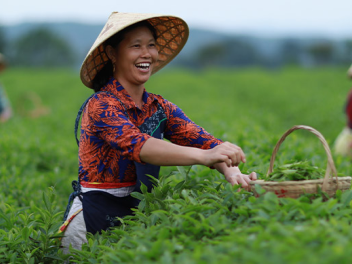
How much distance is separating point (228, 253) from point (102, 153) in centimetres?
150

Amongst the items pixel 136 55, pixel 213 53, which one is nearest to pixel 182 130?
pixel 136 55

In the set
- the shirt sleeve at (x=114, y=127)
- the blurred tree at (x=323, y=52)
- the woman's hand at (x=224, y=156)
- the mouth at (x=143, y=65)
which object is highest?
the blurred tree at (x=323, y=52)

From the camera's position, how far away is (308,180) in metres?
2.70

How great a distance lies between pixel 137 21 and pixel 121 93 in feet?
1.61

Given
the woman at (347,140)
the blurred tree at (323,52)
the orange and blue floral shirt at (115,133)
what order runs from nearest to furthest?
the orange and blue floral shirt at (115,133)
the woman at (347,140)
the blurred tree at (323,52)

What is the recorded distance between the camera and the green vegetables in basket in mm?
2758

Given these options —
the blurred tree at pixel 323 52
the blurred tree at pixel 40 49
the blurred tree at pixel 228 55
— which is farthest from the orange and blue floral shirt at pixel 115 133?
the blurred tree at pixel 228 55

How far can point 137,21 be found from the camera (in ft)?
10.4

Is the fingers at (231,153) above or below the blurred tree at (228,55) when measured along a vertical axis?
below

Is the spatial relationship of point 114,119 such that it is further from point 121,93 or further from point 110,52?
point 110,52

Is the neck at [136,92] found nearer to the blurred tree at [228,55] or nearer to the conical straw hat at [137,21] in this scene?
the conical straw hat at [137,21]

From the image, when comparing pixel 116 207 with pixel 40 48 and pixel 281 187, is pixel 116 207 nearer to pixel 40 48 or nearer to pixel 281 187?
pixel 281 187

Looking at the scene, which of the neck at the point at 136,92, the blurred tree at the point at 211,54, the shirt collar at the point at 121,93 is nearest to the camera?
the shirt collar at the point at 121,93

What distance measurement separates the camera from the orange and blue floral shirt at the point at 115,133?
302 cm
